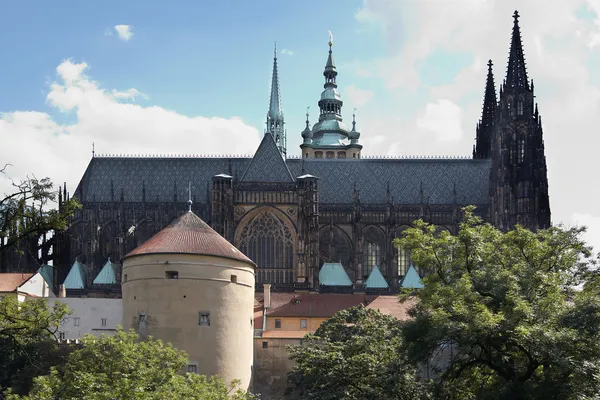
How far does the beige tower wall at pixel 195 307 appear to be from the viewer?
55.4 meters

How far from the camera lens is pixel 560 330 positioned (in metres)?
36.2

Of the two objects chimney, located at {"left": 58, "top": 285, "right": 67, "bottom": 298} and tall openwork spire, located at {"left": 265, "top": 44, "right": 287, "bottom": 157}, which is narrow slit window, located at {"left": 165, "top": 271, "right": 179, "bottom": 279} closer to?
chimney, located at {"left": 58, "top": 285, "right": 67, "bottom": 298}

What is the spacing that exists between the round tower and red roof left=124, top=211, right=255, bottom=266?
0.19 feet

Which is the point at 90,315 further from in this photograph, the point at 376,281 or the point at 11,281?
the point at 376,281

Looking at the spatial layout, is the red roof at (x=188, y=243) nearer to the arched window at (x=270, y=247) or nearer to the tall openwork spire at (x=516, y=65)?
the arched window at (x=270, y=247)

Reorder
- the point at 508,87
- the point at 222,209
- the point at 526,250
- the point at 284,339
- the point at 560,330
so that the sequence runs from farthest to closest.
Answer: the point at 508,87, the point at 222,209, the point at 284,339, the point at 526,250, the point at 560,330

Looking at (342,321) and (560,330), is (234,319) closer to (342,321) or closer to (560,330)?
(342,321)

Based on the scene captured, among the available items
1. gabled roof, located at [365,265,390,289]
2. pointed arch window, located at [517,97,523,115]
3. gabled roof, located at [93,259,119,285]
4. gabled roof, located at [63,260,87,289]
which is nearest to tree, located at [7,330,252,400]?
gabled roof, located at [93,259,119,285]

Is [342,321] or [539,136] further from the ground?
[539,136]

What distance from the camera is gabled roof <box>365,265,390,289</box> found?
312ft

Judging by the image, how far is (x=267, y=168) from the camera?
9625cm

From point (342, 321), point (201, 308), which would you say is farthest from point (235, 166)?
point (201, 308)

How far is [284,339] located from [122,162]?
134 ft

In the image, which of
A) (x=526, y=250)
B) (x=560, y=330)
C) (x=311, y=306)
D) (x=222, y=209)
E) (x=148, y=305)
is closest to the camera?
(x=560, y=330)
